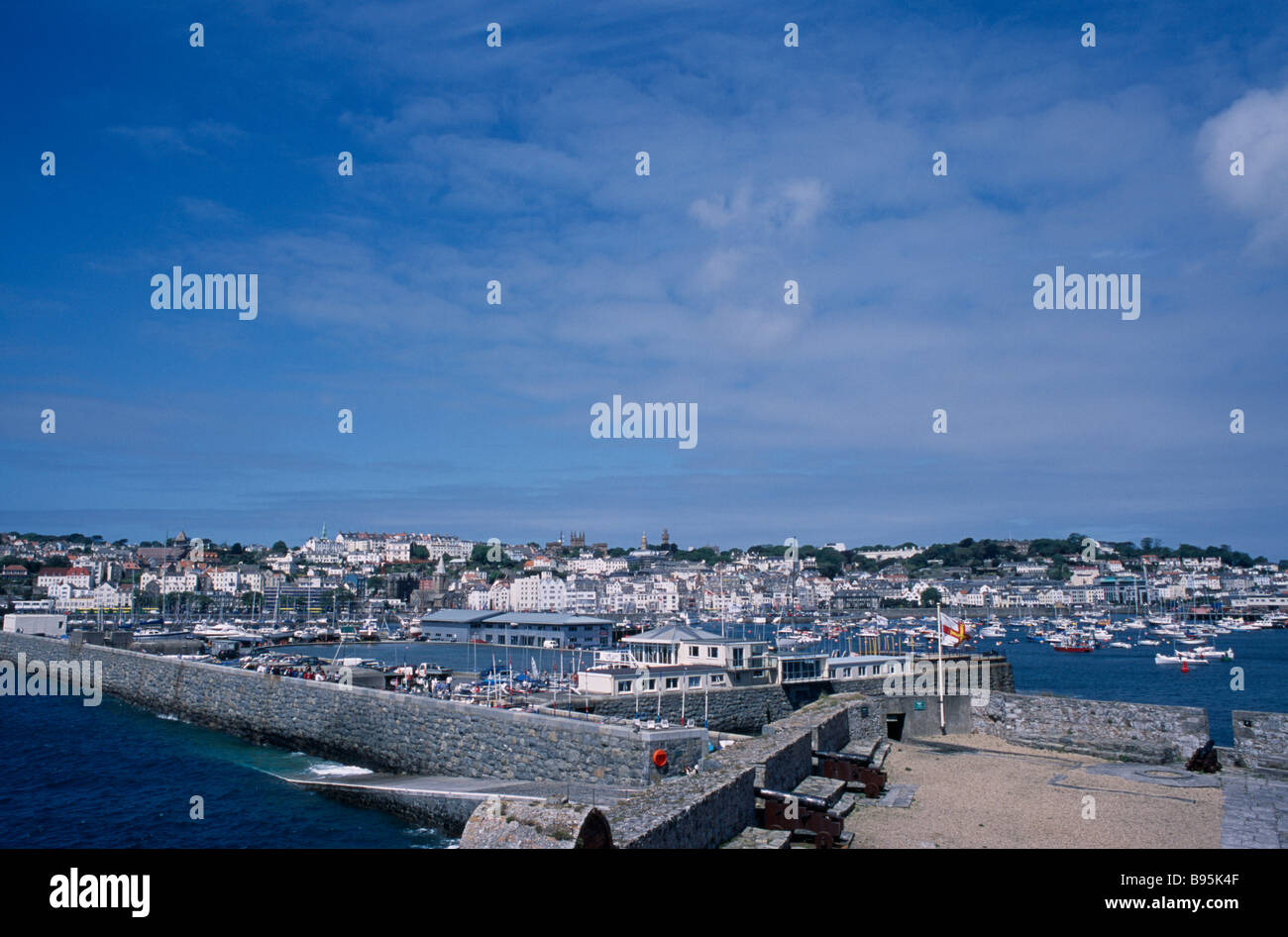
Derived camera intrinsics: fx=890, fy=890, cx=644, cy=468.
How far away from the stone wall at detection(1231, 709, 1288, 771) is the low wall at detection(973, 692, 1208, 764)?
3.43ft

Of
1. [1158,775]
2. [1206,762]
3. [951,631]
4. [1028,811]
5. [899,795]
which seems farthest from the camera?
[951,631]

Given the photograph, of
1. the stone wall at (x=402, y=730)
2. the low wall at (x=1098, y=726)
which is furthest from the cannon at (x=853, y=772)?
the low wall at (x=1098, y=726)

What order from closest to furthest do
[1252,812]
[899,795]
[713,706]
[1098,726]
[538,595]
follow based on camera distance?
[1252,812] < [899,795] < [1098,726] < [713,706] < [538,595]

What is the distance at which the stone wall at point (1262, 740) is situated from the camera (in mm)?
17953

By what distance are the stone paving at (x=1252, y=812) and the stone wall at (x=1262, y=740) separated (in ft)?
1.48

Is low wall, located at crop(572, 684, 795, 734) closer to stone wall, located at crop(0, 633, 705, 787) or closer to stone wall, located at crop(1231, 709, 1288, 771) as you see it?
stone wall, located at crop(0, 633, 705, 787)

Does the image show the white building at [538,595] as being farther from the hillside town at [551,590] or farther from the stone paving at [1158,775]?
the stone paving at [1158,775]

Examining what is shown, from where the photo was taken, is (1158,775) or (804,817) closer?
(804,817)

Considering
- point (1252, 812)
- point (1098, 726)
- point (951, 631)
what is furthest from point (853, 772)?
point (951, 631)

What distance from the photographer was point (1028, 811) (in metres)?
14.8

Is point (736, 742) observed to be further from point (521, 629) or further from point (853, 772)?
point (521, 629)

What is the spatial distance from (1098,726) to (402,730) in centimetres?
1786
